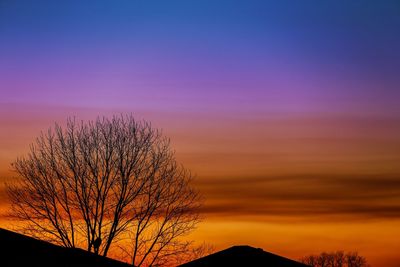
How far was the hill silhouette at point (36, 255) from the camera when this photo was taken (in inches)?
1139

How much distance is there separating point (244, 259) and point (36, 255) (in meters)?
8.61

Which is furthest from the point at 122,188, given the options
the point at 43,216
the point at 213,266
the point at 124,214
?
the point at 213,266

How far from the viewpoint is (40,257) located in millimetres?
29547

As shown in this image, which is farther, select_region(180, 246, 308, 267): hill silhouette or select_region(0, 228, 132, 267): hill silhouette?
select_region(180, 246, 308, 267): hill silhouette

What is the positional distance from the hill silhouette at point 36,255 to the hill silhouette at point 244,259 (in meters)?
4.54

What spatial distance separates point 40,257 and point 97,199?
53.9 ft

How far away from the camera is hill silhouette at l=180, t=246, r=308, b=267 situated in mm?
32812

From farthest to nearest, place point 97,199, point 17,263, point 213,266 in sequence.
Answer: point 97,199
point 213,266
point 17,263

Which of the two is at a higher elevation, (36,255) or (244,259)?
(244,259)

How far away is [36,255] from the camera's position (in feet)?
97.0

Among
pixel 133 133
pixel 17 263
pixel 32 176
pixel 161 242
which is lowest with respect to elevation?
pixel 17 263

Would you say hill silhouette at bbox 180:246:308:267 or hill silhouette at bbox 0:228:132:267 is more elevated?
hill silhouette at bbox 180:246:308:267

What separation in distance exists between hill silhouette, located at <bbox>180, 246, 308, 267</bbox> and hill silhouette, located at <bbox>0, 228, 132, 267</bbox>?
179 inches

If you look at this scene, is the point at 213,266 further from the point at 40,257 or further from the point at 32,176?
the point at 32,176
